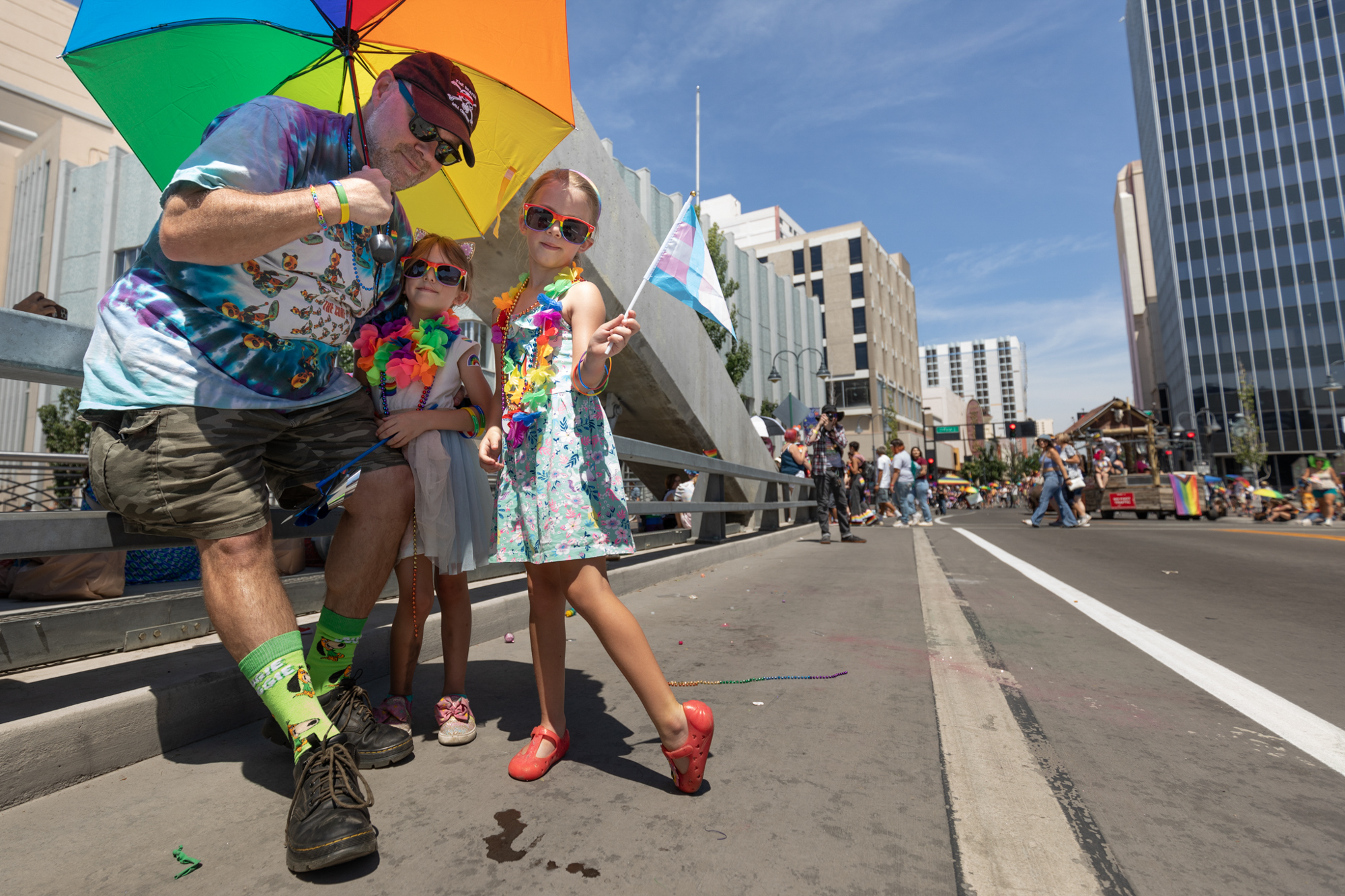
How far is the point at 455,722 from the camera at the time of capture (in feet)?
6.58

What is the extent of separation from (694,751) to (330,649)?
43.9 inches

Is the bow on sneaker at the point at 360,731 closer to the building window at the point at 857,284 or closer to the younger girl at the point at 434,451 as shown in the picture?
the younger girl at the point at 434,451

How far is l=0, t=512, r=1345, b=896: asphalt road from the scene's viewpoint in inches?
49.7

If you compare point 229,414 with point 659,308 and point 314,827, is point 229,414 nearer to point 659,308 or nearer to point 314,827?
point 314,827

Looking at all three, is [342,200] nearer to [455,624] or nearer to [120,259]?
[455,624]

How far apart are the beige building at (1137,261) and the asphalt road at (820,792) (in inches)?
4629

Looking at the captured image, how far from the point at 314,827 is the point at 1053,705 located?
2.19 metres

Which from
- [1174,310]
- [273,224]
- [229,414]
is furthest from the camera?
[1174,310]

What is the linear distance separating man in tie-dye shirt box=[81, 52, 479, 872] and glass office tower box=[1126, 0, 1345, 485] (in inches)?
3073

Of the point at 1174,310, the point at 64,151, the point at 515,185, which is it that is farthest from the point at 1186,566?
the point at 1174,310

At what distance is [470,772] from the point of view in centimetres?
177

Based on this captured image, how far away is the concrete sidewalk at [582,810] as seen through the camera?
49.8 inches

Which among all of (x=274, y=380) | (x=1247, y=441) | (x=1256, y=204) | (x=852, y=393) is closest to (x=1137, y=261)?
(x=1256, y=204)

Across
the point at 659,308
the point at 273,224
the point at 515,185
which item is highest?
the point at 659,308
